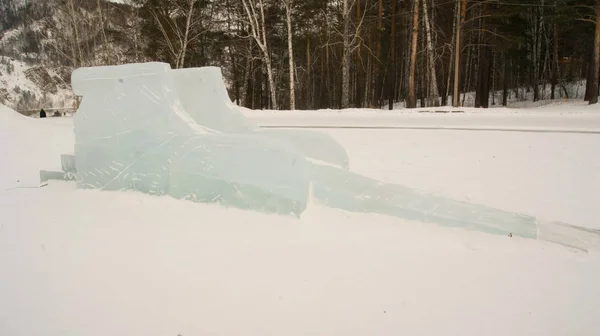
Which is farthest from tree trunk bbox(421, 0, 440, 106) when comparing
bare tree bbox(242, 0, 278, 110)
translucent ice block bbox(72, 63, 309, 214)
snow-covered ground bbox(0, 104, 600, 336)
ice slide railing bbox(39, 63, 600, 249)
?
translucent ice block bbox(72, 63, 309, 214)

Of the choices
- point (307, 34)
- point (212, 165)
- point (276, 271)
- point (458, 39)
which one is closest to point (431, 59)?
point (458, 39)

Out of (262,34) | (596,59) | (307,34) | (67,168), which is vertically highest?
(307,34)

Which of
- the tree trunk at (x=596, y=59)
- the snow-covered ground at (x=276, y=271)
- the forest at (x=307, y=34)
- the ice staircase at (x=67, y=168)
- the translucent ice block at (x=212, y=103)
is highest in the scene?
the forest at (x=307, y=34)

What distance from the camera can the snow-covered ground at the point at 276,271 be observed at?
1901mm

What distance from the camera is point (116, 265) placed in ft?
8.21

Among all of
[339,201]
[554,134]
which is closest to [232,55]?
[554,134]

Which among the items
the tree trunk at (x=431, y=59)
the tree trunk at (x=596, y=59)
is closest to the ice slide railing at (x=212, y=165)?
the tree trunk at (x=431, y=59)

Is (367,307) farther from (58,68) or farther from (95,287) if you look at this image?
(58,68)

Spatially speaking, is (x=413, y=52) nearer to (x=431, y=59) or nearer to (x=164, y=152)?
(x=431, y=59)

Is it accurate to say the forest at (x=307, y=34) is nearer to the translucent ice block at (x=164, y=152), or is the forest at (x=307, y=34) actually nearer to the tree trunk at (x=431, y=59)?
the tree trunk at (x=431, y=59)

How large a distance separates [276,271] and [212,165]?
140 centimetres

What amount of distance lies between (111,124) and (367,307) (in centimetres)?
327

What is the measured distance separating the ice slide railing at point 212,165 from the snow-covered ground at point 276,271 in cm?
12

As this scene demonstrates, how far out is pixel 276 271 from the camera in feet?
7.89
